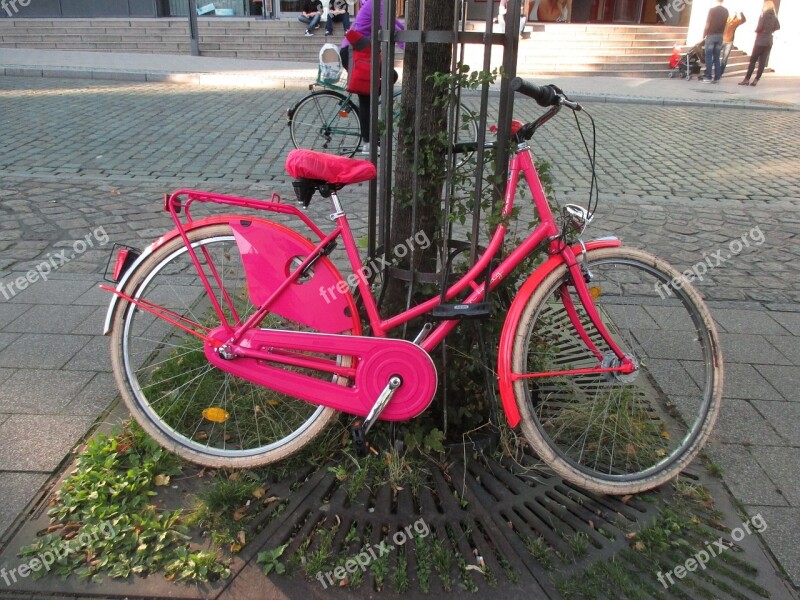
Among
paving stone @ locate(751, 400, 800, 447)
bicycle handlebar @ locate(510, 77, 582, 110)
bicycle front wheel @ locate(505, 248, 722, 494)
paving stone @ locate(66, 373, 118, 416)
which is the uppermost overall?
bicycle handlebar @ locate(510, 77, 582, 110)

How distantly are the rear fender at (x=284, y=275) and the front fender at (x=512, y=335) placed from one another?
1.75 feet

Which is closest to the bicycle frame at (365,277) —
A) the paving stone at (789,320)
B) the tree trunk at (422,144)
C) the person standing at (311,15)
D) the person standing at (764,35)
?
the tree trunk at (422,144)

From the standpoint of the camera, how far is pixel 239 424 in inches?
116

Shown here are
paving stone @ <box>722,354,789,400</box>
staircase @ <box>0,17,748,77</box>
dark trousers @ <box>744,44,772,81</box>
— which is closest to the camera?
paving stone @ <box>722,354,789,400</box>

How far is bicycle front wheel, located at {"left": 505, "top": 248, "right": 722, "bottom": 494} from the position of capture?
253cm

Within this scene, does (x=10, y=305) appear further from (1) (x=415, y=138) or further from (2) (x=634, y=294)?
(2) (x=634, y=294)

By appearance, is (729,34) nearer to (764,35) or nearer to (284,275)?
(764,35)

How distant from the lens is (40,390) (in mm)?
3252

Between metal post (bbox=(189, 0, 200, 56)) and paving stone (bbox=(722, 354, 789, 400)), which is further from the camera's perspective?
metal post (bbox=(189, 0, 200, 56))

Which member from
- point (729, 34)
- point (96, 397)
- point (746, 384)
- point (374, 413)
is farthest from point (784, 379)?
point (729, 34)

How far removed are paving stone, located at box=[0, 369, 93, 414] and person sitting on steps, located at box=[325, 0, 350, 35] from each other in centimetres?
1721

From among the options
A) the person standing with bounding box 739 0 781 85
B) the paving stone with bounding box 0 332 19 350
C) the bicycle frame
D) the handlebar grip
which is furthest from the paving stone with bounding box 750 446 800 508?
the person standing with bounding box 739 0 781 85

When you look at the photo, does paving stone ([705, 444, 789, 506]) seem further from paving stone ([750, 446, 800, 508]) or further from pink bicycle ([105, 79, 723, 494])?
pink bicycle ([105, 79, 723, 494])

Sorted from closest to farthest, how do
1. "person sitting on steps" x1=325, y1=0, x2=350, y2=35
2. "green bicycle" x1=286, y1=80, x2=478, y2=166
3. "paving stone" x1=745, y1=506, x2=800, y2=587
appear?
1. "paving stone" x1=745, y1=506, x2=800, y2=587
2. "green bicycle" x1=286, y1=80, x2=478, y2=166
3. "person sitting on steps" x1=325, y1=0, x2=350, y2=35
